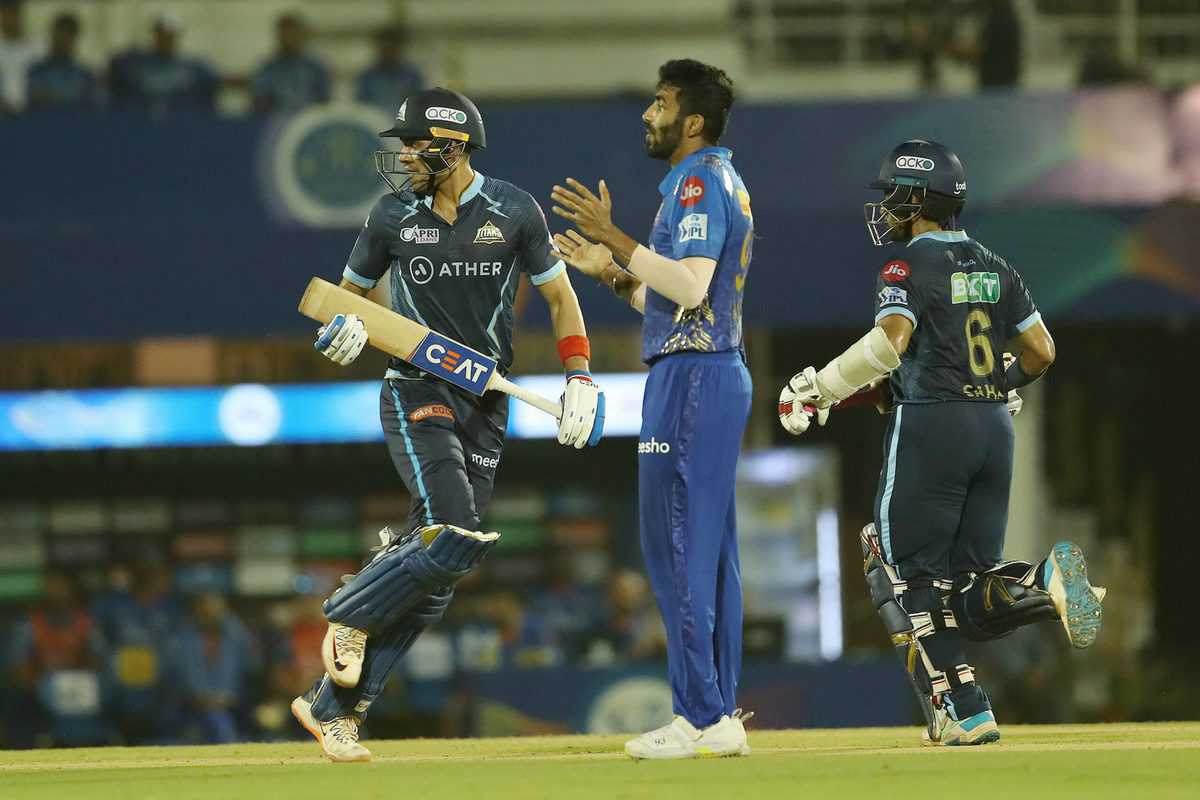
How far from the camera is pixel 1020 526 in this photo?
14.8 metres

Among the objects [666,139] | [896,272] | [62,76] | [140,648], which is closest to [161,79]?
[62,76]

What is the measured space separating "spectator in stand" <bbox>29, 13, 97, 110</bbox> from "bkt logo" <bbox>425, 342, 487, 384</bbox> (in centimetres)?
760

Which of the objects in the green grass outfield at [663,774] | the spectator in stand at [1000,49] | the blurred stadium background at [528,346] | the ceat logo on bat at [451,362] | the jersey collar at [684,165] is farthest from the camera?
the spectator in stand at [1000,49]

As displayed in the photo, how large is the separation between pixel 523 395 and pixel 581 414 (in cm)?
21

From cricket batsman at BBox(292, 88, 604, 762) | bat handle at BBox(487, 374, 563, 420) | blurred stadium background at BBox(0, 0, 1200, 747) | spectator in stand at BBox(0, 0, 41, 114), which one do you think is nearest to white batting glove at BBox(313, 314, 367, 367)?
cricket batsman at BBox(292, 88, 604, 762)

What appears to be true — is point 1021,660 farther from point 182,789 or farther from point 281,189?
Answer: point 182,789

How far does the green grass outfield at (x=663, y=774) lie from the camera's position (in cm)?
550

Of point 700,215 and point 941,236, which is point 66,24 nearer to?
point 941,236

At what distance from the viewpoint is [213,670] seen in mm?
13344

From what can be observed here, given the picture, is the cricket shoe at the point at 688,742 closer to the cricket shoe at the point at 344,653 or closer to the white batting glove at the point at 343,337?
the cricket shoe at the point at 344,653

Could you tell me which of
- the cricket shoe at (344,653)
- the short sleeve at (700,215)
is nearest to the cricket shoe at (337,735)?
the cricket shoe at (344,653)

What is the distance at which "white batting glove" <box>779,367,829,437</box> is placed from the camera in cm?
683

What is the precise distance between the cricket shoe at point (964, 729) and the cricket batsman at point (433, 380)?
1.58 m

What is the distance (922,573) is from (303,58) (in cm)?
831
